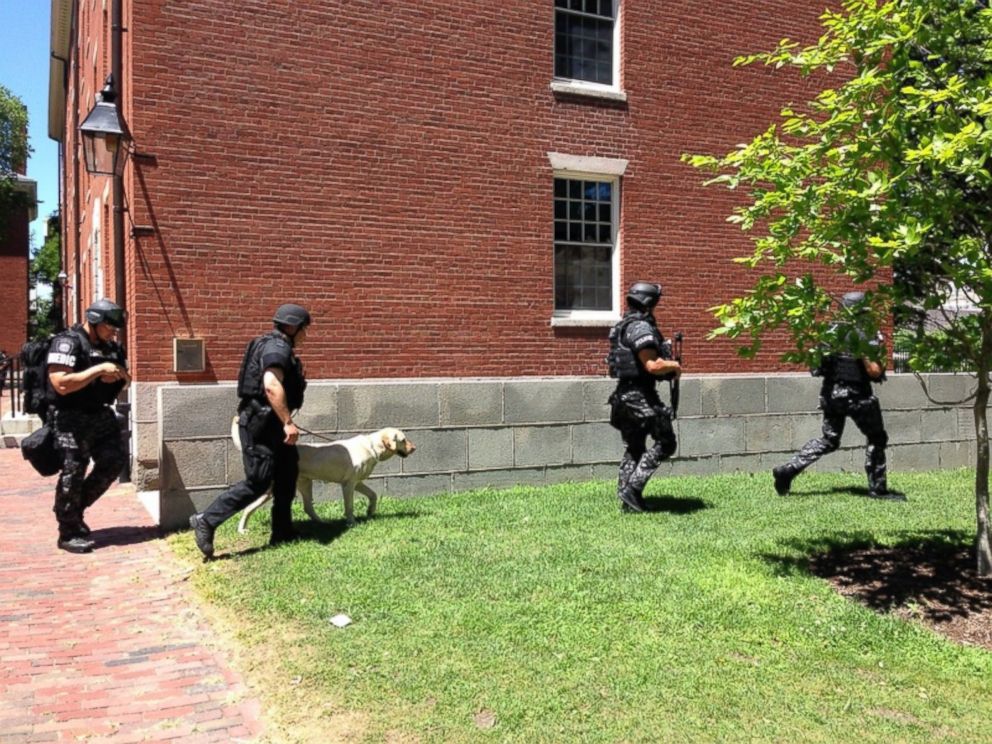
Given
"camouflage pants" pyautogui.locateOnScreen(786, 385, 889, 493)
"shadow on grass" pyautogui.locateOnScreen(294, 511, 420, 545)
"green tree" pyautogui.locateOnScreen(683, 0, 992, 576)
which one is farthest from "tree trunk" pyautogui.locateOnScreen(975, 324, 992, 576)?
"shadow on grass" pyautogui.locateOnScreen(294, 511, 420, 545)

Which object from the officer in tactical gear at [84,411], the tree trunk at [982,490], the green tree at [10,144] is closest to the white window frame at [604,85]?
the officer in tactical gear at [84,411]

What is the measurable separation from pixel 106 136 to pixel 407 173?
2.95 m

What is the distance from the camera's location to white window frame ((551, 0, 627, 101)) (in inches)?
400

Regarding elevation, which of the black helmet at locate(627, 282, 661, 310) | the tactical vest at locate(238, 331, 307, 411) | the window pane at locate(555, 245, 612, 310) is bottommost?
the tactical vest at locate(238, 331, 307, 411)

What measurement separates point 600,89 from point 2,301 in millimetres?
37819

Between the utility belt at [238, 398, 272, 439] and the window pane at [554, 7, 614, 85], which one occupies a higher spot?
the window pane at [554, 7, 614, 85]

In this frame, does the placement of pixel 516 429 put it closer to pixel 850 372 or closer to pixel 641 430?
pixel 641 430

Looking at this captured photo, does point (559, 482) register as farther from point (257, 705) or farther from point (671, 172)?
point (257, 705)

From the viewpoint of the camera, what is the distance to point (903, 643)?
464 cm

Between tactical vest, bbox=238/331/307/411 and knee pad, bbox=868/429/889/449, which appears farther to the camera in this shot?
knee pad, bbox=868/429/889/449

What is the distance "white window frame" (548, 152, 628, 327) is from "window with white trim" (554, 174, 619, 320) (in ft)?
0.04

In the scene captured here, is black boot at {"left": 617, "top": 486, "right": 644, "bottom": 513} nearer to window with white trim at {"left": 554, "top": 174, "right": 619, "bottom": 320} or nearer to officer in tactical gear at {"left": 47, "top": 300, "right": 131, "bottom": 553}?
window with white trim at {"left": 554, "top": 174, "right": 619, "bottom": 320}

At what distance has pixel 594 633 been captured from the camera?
15.4 ft

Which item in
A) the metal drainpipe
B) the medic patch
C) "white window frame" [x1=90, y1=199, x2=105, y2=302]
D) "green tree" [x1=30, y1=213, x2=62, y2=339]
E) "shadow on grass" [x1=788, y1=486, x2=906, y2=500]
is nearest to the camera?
the medic patch
